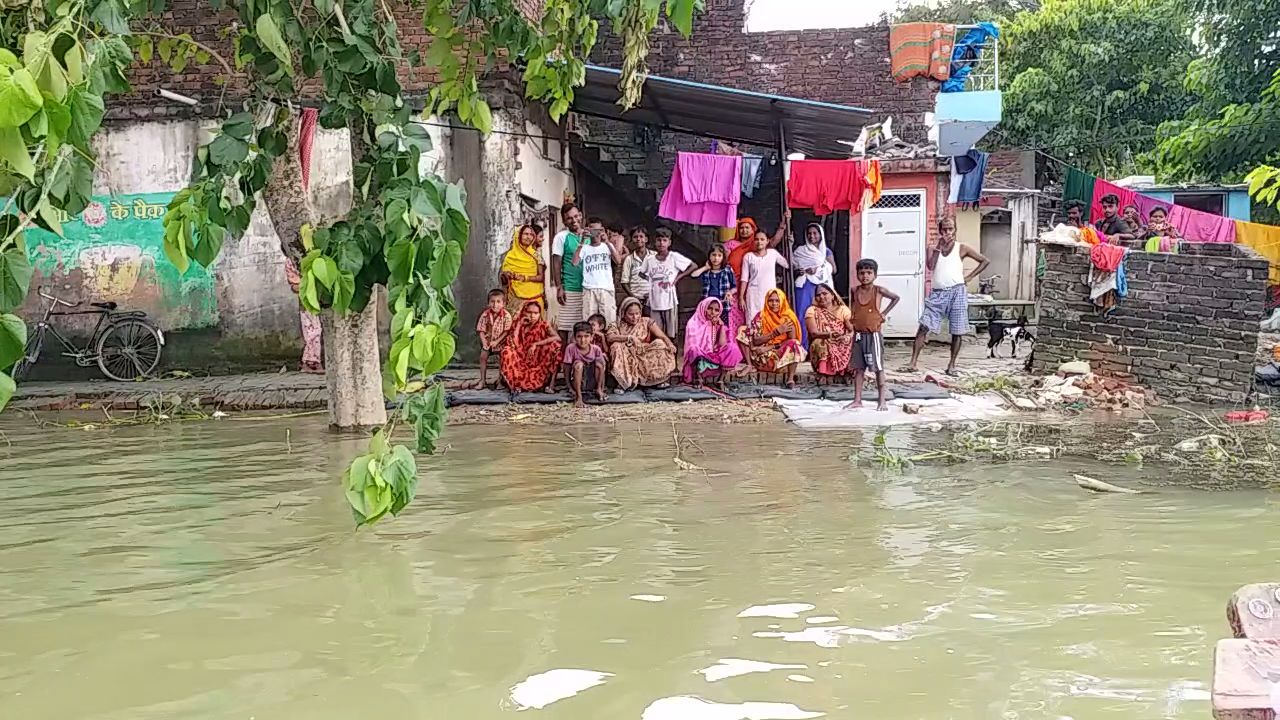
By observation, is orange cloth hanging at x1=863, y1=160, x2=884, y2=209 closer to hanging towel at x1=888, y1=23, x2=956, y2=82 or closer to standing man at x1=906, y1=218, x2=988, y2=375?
standing man at x1=906, y1=218, x2=988, y2=375

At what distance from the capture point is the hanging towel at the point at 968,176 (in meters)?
12.3

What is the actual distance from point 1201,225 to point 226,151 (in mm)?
14615

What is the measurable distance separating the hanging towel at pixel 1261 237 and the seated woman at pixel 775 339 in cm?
782

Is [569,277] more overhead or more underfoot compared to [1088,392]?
more overhead

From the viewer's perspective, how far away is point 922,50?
1481 centimetres

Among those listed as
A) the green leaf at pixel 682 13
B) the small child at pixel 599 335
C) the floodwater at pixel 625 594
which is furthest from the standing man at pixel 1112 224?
the green leaf at pixel 682 13

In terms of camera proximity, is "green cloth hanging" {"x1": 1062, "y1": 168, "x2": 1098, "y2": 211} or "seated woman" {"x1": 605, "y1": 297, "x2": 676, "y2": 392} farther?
"green cloth hanging" {"x1": 1062, "y1": 168, "x2": 1098, "y2": 211}

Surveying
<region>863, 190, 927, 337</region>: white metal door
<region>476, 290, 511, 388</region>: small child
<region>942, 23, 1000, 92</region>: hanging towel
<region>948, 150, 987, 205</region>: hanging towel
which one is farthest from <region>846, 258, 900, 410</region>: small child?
<region>942, 23, 1000, 92</region>: hanging towel

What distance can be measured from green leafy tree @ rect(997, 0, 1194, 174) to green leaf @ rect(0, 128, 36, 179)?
19080mm

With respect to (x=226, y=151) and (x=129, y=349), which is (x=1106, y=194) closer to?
(x=129, y=349)

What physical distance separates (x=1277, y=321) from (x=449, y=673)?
11.9m

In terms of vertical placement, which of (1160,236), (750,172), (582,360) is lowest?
(582,360)

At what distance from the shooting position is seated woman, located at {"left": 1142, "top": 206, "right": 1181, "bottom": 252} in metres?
9.48

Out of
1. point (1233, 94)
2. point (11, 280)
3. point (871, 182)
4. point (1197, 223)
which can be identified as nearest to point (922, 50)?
point (1233, 94)
